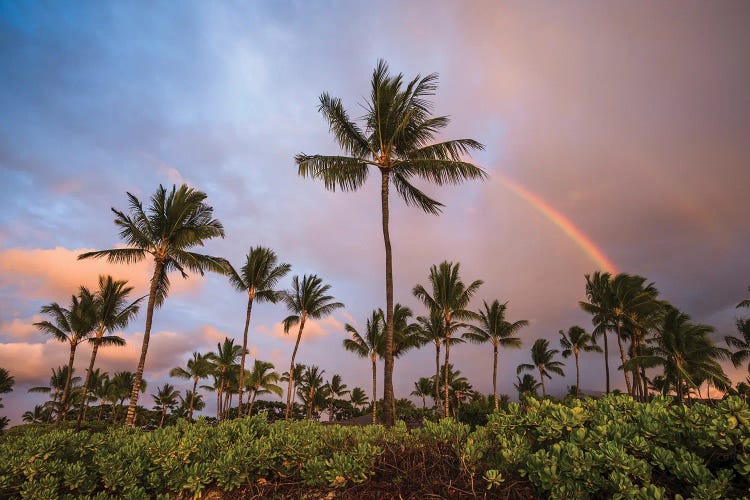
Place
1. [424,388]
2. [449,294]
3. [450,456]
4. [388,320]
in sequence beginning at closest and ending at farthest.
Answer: [450,456] → [388,320] → [449,294] → [424,388]

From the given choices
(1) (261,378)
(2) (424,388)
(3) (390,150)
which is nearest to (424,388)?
(2) (424,388)

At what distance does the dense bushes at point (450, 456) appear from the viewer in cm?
333

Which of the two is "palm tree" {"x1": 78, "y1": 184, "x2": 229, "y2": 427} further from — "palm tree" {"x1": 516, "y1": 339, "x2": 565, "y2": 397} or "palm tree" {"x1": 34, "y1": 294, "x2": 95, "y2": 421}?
"palm tree" {"x1": 516, "y1": 339, "x2": 565, "y2": 397}

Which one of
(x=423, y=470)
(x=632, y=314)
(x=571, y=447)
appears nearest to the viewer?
(x=571, y=447)

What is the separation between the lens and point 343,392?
5228 centimetres

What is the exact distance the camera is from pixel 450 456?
4.41 m

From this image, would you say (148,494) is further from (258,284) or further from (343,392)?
(343,392)

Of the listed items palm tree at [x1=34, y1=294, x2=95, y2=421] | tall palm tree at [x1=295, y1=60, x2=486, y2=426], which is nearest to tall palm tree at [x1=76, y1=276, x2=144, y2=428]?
palm tree at [x1=34, y1=294, x2=95, y2=421]

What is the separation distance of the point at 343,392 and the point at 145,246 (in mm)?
39186

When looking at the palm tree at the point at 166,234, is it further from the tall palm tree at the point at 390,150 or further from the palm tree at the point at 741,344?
the palm tree at the point at 741,344

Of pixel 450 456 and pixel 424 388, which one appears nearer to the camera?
pixel 450 456

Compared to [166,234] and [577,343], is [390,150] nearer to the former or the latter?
[166,234]

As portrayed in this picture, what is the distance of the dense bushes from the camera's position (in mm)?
3332

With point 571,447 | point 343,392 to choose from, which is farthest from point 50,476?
point 343,392
